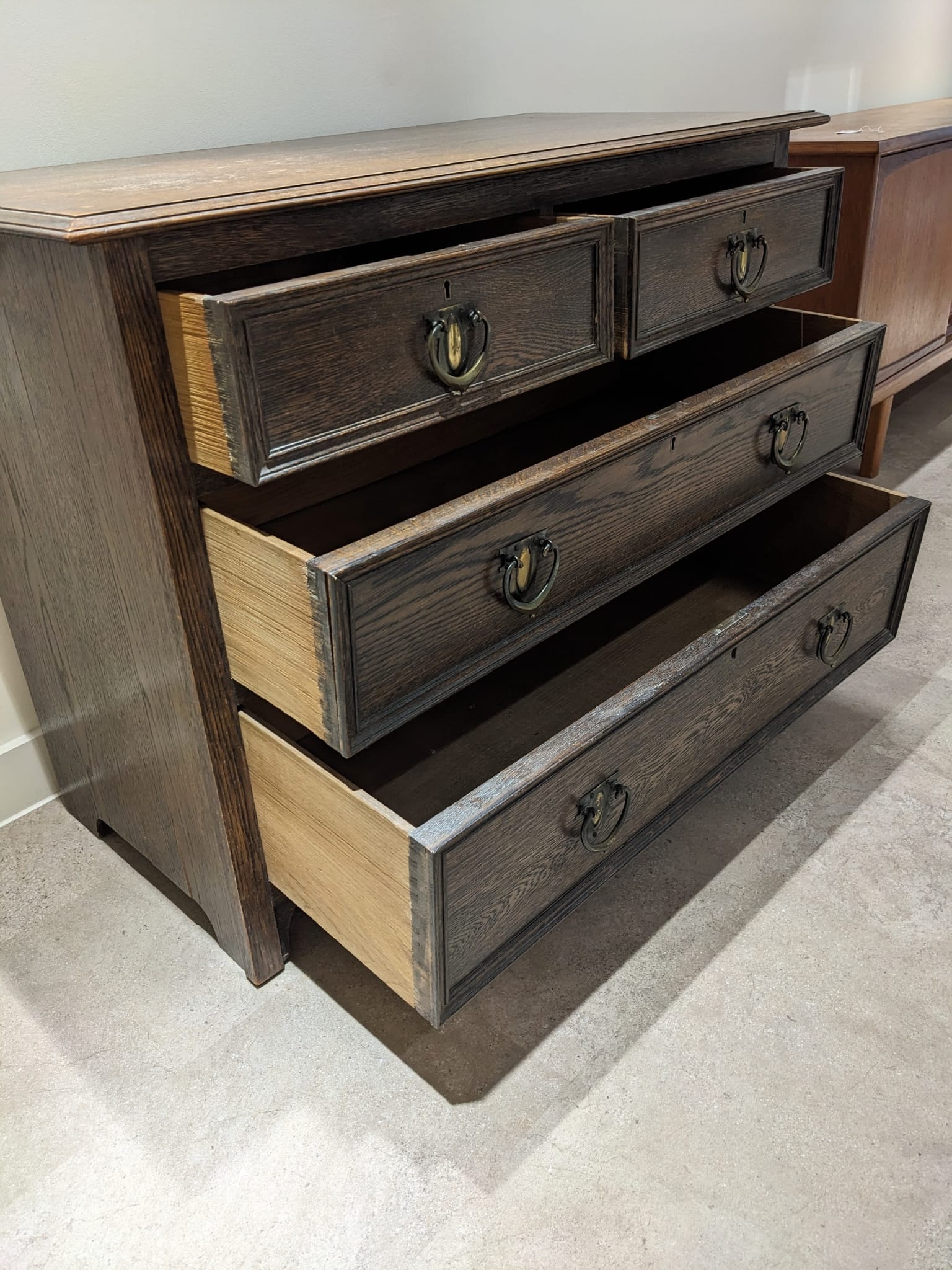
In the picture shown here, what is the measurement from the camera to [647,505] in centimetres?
92

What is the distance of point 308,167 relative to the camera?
837 millimetres

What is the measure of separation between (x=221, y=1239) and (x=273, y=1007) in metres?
0.22

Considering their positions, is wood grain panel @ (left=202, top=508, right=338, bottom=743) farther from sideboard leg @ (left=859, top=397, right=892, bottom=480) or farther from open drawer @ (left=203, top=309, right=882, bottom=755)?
sideboard leg @ (left=859, top=397, right=892, bottom=480)

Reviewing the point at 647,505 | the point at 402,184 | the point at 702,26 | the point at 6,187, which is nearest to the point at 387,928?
the point at 647,505

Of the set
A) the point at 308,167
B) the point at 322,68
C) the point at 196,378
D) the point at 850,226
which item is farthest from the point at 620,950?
the point at 850,226

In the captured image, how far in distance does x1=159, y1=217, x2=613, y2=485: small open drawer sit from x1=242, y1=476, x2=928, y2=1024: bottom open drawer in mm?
264

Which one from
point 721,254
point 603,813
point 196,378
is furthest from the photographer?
point 721,254

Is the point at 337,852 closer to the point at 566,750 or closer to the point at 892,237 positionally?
the point at 566,750

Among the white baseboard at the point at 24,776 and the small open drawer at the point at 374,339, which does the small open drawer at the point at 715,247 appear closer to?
the small open drawer at the point at 374,339

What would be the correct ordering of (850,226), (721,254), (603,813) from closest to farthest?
1. (603,813)
2. (721,254)
3. (850,226)

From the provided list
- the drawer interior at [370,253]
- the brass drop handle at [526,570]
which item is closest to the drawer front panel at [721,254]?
the drawer interior at [370,253]

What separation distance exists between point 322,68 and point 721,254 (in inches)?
22.7

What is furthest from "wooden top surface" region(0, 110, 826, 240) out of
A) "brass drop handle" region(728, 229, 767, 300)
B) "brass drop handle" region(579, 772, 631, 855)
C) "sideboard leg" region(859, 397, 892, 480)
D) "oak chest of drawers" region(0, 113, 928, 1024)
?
"sideboard leg" region(859, 397, 892, 480)

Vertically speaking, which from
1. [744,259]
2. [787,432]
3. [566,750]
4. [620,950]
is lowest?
[620,950]
